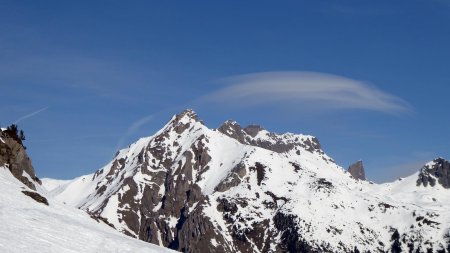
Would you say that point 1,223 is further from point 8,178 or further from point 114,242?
point 8,178

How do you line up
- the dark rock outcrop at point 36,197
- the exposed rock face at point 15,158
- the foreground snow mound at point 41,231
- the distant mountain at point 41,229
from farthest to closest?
the exposed rock face at point 15,158 → the dark rock outcrop at point 36,197 → the distant mountain at point 41,229 → the foreground snow mound at point 41,231

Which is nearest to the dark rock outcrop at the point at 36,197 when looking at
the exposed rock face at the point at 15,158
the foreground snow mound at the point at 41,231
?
the foreground snow mound at the point at 41,231

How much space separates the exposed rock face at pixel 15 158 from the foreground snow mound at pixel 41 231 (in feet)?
42.1

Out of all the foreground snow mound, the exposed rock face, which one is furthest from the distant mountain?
the exposed rock face

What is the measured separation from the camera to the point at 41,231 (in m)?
54.5

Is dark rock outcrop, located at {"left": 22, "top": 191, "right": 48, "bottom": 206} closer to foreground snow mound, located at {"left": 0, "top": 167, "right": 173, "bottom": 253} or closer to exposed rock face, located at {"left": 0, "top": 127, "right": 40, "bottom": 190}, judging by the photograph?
foreground snow mound, located at {"left": 0, "top": 167, "right": 173, "bottom": 253}

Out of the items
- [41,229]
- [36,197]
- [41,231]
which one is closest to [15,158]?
[36,197]

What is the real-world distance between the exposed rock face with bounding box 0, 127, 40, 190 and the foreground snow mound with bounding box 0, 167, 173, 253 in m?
12.8

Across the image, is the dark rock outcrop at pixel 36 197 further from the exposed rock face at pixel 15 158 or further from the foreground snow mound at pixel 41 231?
the exposed rock face at pixel 15 158

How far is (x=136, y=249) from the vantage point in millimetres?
59219

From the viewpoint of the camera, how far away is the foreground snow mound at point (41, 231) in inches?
1939

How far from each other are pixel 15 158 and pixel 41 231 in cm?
3787

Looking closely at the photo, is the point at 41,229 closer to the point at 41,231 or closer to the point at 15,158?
the point at 41,231

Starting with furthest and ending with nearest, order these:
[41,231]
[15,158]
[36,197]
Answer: [15,158] < [36,197] < [41,231]
